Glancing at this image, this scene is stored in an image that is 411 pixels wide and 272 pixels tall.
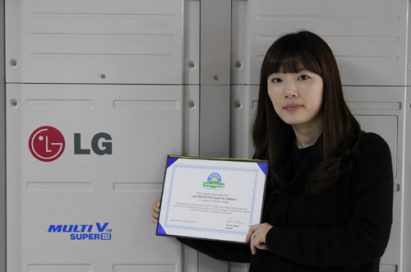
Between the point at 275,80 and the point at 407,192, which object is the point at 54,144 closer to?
the point at 275,80

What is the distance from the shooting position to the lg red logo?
189 cm

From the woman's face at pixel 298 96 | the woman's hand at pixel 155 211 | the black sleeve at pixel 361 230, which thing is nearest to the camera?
the black sleeve at pixel 361 230

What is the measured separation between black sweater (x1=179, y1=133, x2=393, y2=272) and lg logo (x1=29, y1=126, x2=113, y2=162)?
0.78 m

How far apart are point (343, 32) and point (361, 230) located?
3.02 feet

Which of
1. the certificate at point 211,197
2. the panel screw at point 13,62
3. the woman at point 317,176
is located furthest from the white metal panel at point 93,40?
the woman at point 317,176

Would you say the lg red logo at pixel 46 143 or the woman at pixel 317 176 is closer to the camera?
the woman at pixel 317 176

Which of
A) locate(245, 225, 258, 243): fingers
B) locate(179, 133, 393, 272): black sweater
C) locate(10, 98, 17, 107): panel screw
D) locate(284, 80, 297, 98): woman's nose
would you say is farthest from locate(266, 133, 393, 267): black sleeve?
locate(10, 98, 17, 107): panel screw

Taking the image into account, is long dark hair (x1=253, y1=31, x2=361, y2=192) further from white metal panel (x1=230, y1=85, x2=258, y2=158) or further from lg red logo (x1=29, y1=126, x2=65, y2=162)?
lg red logo (x1=29, y1=126, x2=65, y2=162)

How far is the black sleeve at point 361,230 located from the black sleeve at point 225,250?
38 centimetres

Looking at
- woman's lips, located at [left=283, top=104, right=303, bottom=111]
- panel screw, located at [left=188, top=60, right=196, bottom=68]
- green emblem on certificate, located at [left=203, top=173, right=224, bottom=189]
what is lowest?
green emblem on certificate, located at [left=203, top=173, right=224, bottom=189]

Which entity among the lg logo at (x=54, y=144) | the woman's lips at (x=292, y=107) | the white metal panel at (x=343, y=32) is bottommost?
the lg logo at (x=54, y=144)

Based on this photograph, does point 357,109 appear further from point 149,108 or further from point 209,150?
point 149,108

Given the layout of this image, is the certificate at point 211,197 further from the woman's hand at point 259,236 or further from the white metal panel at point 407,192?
the white metal panel at point 407,192

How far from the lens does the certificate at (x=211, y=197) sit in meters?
1.67
